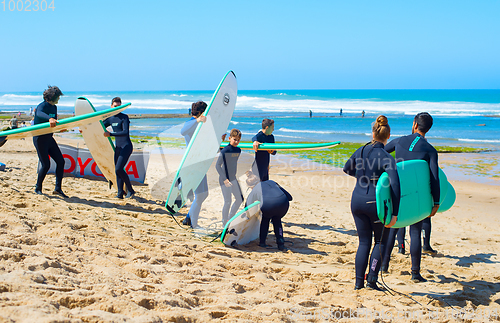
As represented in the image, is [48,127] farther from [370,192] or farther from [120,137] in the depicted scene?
[370,192]

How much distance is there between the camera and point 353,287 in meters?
3.24

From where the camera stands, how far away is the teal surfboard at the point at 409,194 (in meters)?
2.87

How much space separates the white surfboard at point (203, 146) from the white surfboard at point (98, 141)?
7.05 feet

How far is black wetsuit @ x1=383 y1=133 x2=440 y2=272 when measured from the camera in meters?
3.28

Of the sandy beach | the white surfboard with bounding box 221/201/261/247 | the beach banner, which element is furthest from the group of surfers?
the beach banner

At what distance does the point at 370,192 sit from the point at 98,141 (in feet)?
16.0

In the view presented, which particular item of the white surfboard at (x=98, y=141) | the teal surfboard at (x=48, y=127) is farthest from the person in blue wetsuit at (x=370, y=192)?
the white surfboard at (x=98, y=141)

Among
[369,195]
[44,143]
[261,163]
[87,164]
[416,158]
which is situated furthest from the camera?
[87,164]

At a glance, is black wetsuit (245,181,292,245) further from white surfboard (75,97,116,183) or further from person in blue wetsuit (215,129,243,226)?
white surfboard (75,97,116,183)

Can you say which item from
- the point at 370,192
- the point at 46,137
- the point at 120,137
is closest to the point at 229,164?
the point at 370,192

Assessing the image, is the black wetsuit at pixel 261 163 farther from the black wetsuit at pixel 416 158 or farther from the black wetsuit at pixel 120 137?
the black wetsuit at pixel 120 137

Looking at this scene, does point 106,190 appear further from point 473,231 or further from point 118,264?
point 473,231

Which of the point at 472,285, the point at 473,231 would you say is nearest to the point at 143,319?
the point at 472,285

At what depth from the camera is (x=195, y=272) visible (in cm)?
313
